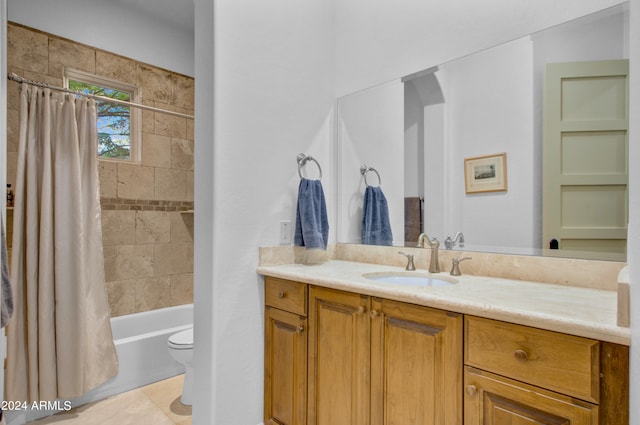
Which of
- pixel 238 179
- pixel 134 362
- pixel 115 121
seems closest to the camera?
pixel 238 179

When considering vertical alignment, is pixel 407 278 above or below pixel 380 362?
above

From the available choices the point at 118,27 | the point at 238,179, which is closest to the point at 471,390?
the point at 238,179

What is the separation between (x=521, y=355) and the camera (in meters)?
0.92

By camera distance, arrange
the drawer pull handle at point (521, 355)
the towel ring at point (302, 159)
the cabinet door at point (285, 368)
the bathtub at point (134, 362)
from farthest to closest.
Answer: the bathtub at point (134, 362) → the towel ring at point (302, 159) → the cabinet door at point (285, 368) → the drawer pull handle at point (521, 355)

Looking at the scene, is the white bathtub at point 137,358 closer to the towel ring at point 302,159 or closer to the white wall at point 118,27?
the towel ring at point 302,159

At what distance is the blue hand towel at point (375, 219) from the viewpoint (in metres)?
1.99

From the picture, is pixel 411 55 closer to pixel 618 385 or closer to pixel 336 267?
pixel 336 267

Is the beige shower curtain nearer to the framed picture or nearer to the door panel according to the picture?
the framed picture

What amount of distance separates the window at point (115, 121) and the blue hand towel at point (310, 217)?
1822mm

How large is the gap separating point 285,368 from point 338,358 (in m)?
0.35

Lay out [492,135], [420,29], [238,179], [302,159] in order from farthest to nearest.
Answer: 1. [302,159]
2. [420,29]
3. [238,179]
4. [492,135]

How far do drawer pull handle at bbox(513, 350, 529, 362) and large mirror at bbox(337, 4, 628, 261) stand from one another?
622 mm

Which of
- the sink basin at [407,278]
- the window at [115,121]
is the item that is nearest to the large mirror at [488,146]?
the sink basin at [407,278]

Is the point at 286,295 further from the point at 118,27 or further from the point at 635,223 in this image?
the point at 118,27
